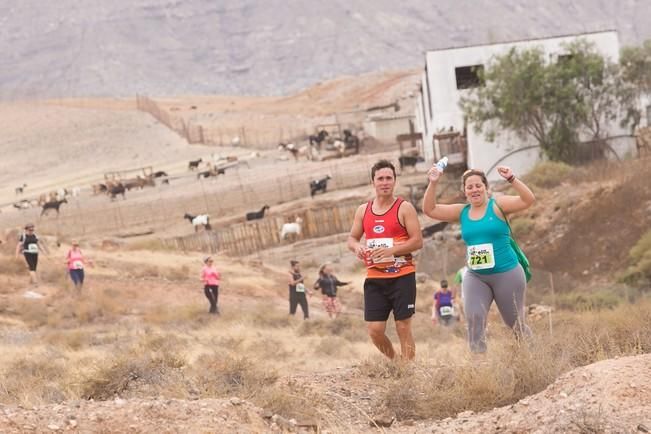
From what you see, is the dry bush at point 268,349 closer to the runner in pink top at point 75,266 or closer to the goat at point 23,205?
the runner in pink top at point 75,266

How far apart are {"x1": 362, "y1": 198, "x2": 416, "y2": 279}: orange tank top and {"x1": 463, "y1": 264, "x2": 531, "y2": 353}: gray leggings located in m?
0.45

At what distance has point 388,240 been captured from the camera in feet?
25.3

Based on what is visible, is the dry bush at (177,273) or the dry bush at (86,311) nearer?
the dry bush at (86,311)

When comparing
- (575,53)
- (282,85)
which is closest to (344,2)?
(282,85)

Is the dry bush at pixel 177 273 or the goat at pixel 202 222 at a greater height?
the dry bush at pixel 177 273

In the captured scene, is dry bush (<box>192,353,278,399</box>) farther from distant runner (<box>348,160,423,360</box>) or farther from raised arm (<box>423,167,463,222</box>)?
raised arm (<box>423,167,463,222</box>)

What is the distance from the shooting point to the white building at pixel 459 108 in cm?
4081

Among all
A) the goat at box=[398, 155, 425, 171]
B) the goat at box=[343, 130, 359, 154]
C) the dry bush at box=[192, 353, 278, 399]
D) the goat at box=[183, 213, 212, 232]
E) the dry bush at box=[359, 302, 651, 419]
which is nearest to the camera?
the dry bush at box=[359, 302, 651, 419]

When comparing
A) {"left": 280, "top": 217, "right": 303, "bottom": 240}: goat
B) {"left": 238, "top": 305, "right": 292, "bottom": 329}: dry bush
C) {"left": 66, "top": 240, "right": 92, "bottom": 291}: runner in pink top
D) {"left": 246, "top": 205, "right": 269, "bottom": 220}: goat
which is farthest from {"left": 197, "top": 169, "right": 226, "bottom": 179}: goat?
{"left": 238, "top": 305, "right": 292, "bottom": 329}: dry bush

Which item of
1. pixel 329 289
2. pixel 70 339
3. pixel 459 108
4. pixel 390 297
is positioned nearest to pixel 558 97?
pixel 459 108

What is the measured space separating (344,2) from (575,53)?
344 ft

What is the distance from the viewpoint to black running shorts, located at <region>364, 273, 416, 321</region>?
25.5 feet

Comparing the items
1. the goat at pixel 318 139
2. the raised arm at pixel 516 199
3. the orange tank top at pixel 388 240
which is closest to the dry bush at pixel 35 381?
the orange tank top at pixel 388 240

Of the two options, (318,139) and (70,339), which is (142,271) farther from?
(318,139)
